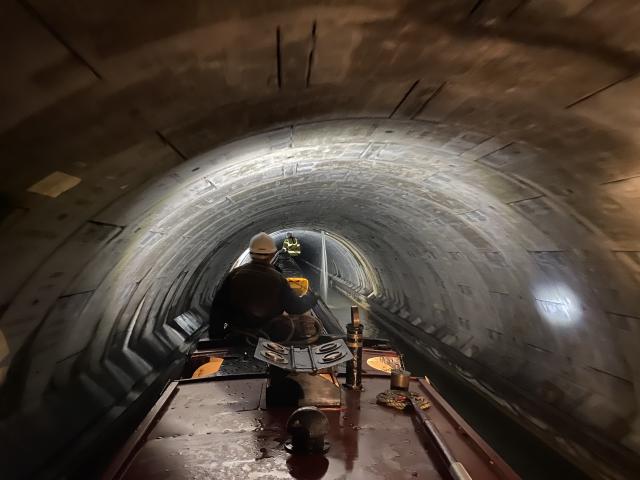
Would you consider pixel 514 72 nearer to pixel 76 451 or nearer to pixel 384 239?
pixel 76 451

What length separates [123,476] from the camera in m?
3.33

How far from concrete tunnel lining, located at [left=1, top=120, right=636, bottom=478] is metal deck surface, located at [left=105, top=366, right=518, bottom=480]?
1.84m

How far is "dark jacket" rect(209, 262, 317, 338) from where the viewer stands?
5.73m

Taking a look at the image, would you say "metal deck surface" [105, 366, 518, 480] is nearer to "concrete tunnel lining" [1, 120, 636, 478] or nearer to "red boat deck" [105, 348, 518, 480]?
"red boat deck" [105, 348, 518, 480]

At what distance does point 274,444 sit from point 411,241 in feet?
31.3

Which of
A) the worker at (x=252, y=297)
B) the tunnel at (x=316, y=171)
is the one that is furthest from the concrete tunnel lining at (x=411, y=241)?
the worker at (x=252, y=297)

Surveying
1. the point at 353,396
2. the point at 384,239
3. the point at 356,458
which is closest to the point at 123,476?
the point at 356,458

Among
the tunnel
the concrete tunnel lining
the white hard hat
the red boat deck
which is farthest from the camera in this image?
the white hard hat

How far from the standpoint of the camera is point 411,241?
12.9 meters

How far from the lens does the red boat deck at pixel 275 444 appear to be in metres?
3.41

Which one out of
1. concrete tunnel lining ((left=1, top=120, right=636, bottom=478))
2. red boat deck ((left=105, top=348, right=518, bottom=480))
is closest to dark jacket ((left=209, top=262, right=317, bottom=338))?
red boat deck ((left=105, top=348, right=518, bottom=480))

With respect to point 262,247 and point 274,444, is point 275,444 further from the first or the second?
point 262,247

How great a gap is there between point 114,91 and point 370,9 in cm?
149

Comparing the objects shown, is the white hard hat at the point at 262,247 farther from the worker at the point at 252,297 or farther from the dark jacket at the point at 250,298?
the dark jacket at the point at 250,298
